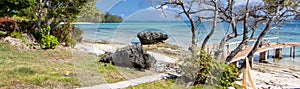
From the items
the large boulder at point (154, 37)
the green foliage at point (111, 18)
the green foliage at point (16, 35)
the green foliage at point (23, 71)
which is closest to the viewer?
the green foliage at point (111, 18)

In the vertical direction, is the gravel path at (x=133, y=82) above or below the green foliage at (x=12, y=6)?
below

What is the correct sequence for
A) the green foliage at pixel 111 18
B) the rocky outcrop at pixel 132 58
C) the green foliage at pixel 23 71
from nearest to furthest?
1. the green foliage at pixel 111 18
2. the green foliage at pixel 23 71
3. the rocky outcrop at pixel 132 58

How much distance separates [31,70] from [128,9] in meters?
2.43

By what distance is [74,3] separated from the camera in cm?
1043

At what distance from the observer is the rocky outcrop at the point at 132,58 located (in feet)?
18.1

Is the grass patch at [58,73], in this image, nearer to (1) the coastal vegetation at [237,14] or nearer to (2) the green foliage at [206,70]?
(2) the green foliage at [206,70]

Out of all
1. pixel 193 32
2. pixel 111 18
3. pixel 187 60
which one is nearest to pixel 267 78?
pixel 193 32

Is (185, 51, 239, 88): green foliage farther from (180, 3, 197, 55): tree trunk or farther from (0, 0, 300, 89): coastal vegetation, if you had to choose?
(180, 3, 197, 55): tree trunk

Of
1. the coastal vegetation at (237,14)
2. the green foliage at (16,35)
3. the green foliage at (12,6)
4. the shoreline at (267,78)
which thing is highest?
the green foliage at (12,6)

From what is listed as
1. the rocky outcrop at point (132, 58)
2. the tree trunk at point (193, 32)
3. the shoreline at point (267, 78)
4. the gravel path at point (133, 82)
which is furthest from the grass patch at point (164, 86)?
the shoreline at point (267, 78)

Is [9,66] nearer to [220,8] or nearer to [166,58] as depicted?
[166,58]

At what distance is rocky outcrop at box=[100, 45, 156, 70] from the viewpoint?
18.1ft

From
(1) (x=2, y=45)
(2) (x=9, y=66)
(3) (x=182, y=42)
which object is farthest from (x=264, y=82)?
(1) (x=2, y=45)

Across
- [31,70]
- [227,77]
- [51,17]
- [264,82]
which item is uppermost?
[51,17]
